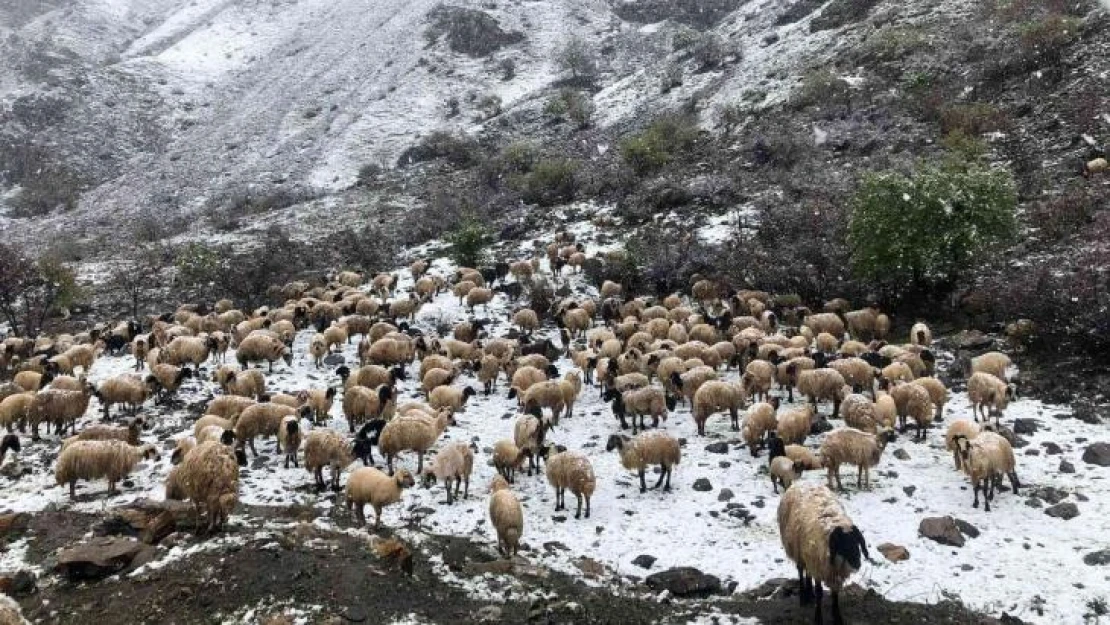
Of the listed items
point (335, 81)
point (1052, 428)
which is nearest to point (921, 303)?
point (1052, 428)

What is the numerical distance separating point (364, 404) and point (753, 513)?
741cm

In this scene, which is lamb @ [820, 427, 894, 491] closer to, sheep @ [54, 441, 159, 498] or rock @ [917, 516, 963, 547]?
rock @ [917, 516, 963, 547]

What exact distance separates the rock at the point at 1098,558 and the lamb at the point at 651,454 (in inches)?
208

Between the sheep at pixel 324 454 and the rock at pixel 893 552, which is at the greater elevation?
the sheep at pixel 324 454

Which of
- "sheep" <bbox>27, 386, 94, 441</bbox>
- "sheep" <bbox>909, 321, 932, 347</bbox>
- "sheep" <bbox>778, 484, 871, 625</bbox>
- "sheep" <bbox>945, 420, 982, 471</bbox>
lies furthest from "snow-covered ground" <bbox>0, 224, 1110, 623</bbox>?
"sheep" <bbox>909, 321, 932, 347</bbox>

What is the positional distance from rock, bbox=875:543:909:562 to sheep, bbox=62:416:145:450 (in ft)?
38.6

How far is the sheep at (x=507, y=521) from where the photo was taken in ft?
32.1

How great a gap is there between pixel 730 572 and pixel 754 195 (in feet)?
70.3

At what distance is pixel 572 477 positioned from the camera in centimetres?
1092

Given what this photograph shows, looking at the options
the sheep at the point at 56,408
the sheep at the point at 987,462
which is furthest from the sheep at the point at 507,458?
the sheep at the point at 56,408

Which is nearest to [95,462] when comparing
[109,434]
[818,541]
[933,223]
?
[109,434]

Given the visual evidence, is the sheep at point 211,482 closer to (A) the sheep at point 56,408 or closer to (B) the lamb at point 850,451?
(A) the sheep at point 56,408

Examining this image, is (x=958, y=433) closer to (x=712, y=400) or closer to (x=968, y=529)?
(x=968, y=529)

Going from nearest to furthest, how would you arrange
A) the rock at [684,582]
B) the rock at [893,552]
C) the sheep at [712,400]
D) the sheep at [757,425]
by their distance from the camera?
the rock at [684,582] < the rock at [893,552] < the sheep at [757,425] < the sheep at [712,400]
